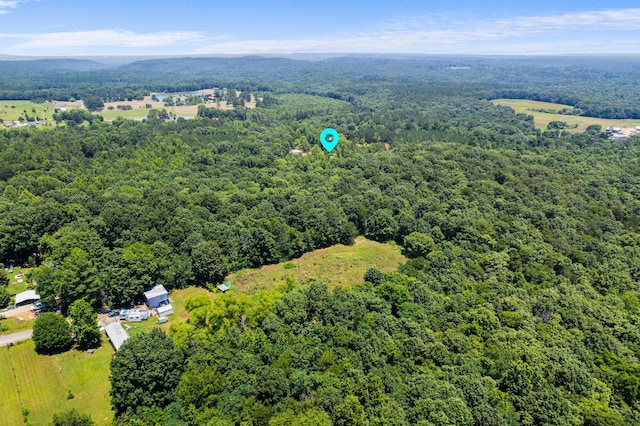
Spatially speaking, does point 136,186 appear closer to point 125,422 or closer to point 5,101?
point 125,422

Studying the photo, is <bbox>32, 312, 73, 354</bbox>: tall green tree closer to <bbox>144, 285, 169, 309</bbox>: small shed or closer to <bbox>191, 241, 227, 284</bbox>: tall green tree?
<bbox>144, 285, 169, 309</bbox>: small shed

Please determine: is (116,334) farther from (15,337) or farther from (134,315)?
(15,337)

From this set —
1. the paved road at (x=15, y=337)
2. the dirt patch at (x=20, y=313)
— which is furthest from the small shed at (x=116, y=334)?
the dirt patch at (x=20, y=313)

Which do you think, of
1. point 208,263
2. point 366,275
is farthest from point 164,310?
point 366,275

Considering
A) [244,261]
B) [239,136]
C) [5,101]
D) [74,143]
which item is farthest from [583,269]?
[5,101]

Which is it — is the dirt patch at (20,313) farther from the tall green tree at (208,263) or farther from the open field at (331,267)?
the open field at (331,267)

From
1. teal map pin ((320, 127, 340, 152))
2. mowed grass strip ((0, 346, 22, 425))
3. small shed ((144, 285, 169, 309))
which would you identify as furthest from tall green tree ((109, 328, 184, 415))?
teal map pin ((320, 127, 340, 152))
